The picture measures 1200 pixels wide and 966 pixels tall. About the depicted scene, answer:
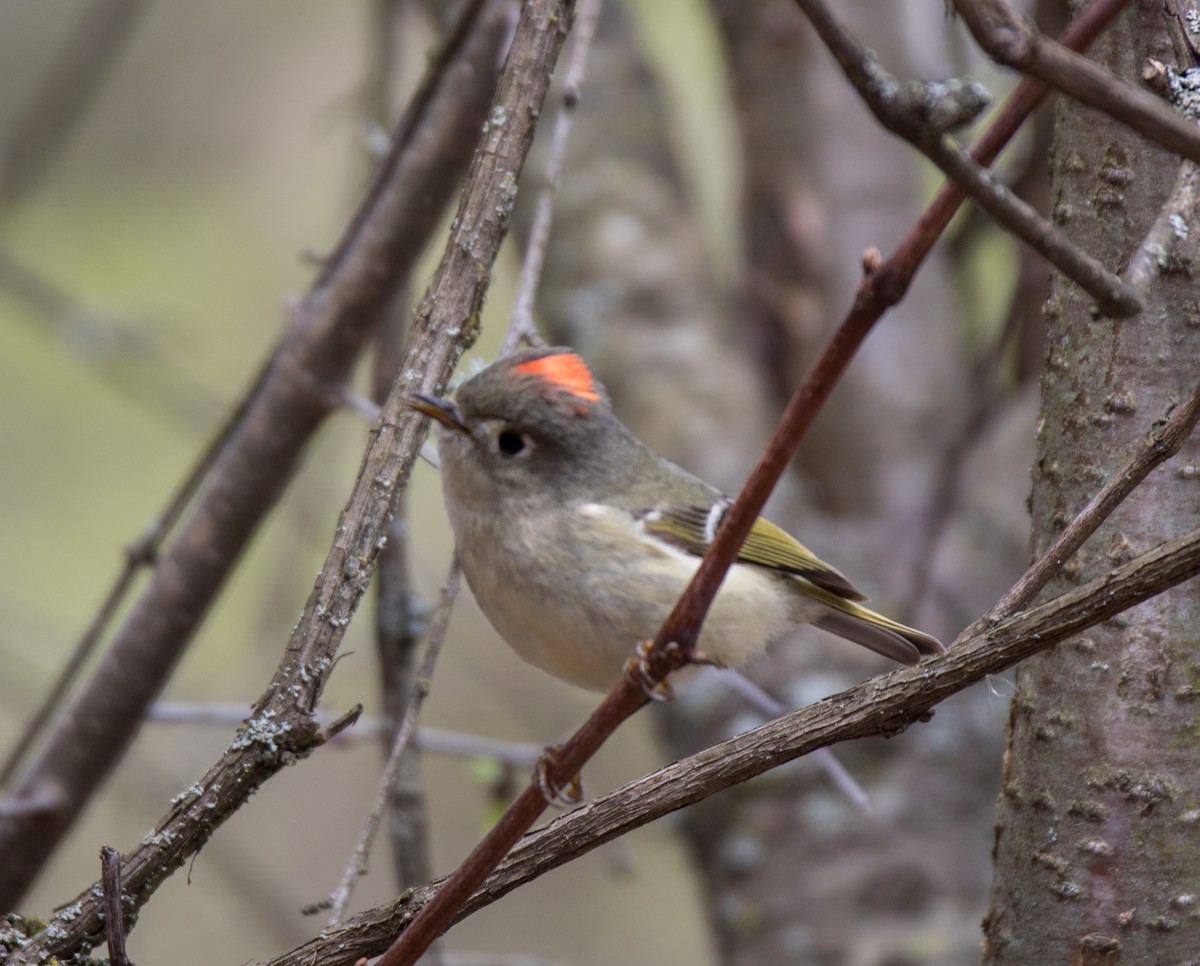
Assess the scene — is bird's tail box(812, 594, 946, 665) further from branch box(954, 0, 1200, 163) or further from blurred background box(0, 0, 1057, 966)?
branch box(954, 0, 1200, 163)

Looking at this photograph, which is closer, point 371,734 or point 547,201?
point 547,201

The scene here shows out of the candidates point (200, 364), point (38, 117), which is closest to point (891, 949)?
point (38, 117)

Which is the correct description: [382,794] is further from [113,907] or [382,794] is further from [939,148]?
[939,148]

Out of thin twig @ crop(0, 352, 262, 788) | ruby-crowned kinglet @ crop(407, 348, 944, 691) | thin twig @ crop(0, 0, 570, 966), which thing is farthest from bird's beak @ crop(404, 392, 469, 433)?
thin twig @ crop(0, 352, 262, 788)

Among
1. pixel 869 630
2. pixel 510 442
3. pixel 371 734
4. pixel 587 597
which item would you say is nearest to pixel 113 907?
pixel 587 597

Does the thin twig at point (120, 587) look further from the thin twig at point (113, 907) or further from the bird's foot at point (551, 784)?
the thin twig at point (113, 907)

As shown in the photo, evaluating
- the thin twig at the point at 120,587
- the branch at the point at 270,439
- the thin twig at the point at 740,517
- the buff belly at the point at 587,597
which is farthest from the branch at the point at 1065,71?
the thin twig at the point at 120,587

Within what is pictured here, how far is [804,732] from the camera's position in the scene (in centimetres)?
118

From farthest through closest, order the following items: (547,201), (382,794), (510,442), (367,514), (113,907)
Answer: (510,442) < (547,201) < (382,794) < (367,514) < (113,907)

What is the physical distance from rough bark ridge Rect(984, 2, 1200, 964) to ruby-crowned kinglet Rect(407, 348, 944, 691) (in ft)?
1.62

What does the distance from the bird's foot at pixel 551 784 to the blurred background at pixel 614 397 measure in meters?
0.37

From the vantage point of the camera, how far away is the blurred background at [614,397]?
2992mm

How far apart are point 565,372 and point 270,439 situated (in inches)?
23.4

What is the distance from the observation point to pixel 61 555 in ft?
16.9
